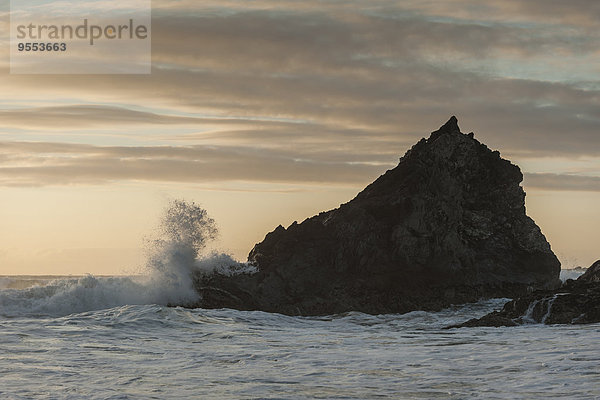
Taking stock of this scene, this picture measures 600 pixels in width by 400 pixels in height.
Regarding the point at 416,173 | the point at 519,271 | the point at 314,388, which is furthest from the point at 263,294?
the point at 314,388

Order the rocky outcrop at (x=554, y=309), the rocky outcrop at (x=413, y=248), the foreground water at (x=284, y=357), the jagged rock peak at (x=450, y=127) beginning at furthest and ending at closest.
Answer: the jagged rock peak at (x=450, y=127), the rocky outcrop at (x=413, y=248), the rocky outcrop at (x=554, y=309), the foreground water at (x=284, y=357)

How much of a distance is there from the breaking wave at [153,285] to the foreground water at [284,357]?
11.3 feet

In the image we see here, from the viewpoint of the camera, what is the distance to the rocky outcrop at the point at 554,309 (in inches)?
914

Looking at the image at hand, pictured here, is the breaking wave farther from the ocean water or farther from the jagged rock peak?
the jagged rock peak

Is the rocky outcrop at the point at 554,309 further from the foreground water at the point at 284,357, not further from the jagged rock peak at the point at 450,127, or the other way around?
the jagged rock peak at the point at 450,127

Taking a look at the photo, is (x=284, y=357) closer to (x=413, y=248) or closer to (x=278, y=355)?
(x=278, y=355)

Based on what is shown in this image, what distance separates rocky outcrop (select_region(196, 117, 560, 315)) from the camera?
30984 millimetres

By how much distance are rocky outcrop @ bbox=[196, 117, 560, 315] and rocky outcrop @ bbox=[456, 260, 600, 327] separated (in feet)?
20.3

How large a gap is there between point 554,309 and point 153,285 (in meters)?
17.2

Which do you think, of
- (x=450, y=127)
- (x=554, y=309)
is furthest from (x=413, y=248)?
(x=554, y=309)

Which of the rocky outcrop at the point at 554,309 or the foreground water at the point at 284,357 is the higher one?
the rocky outcrop at the point at 554,309

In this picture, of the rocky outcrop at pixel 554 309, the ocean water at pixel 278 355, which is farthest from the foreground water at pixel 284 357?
the rocky outcrop at pixel 554 309

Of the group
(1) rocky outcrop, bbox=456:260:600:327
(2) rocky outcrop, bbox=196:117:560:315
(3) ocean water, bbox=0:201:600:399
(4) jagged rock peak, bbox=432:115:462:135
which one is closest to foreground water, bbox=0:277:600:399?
(3) ocean water, bbox=0:201:600:399

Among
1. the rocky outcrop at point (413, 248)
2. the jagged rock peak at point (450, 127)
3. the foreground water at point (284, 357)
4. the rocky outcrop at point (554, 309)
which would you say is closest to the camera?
the foreground water at point (284, 357)
